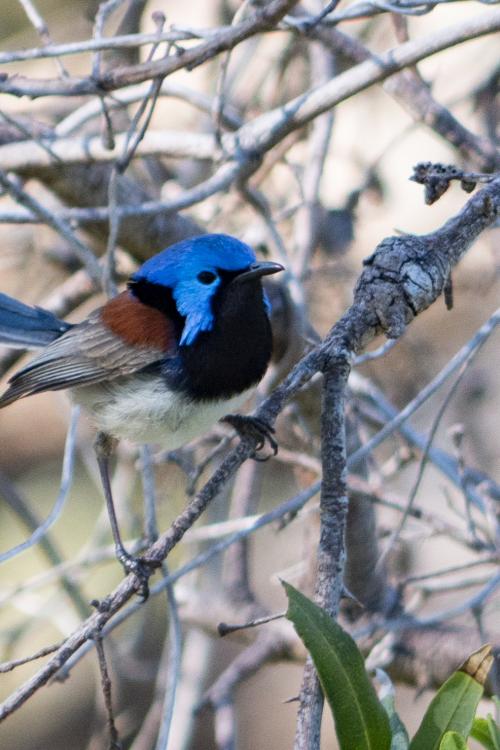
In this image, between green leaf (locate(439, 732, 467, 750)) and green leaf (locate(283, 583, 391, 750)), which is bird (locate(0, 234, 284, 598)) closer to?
green leaf (locate(283, 583, 391, 750))

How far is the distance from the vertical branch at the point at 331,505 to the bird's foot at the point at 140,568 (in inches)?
13.7

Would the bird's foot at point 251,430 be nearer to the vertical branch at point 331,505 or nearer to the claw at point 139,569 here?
the claw at point 139,569

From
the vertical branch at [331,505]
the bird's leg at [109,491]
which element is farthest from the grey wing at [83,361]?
the vertical branch at [331,505]

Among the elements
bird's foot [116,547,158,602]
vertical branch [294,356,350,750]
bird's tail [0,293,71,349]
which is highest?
bird's tail [0,293,71,349]

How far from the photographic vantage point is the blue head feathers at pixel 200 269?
9.19ft

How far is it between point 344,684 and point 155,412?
1380 mm

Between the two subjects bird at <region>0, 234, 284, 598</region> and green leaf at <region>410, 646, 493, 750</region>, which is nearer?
green leaf at <region>410, 646, 493, 750</region>

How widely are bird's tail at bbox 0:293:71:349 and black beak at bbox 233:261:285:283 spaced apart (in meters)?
0.96

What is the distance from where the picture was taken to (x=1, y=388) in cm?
482

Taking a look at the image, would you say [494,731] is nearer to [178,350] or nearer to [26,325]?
[178,350]

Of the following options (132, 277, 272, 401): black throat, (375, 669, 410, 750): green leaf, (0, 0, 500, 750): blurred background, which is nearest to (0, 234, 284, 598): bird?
(132, 277, 272, 401): black throat

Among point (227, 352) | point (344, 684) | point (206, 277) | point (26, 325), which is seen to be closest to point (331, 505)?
point (344, 684)

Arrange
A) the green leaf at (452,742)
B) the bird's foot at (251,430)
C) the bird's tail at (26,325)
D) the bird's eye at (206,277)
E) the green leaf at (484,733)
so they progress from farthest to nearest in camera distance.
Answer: the bird's tail at (26,325), the bird's eye at (206,277), the bird's foot at (251,430), the green leaf at (484,733), the green leaf at (452,742)

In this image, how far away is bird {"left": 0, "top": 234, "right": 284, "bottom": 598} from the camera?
2.77 meters
